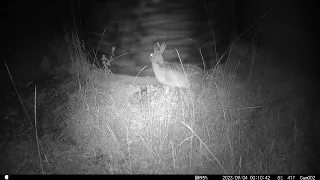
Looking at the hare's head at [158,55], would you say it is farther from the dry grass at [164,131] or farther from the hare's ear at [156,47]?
the dry grass at [164,131]

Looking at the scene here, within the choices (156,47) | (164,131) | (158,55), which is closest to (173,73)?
(158,55)

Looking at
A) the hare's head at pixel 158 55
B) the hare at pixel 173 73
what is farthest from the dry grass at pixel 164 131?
the hare's head at pixel 158 55

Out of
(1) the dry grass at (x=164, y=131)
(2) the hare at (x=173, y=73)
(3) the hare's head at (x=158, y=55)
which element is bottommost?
(1) the dry grass at (x=164, y=131)

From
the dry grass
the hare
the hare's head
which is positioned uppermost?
the hare's head

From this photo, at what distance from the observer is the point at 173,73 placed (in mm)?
3359

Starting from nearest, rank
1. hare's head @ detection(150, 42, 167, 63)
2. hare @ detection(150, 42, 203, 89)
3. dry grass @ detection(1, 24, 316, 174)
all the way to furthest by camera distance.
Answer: dry grass @ detection(1, 24, 316, 174)
hare @ detection(150, 42, 203, 89)
hare's head @ detection(150, 42, 167, 63)

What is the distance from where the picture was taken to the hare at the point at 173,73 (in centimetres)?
337

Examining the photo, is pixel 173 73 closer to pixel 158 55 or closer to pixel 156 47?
pixel 158 55

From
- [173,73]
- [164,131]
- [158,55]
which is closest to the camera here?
[164,131]

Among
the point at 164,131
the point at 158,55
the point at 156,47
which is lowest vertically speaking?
the point at 164,131

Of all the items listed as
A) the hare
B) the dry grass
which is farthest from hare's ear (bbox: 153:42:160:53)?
the dry grass

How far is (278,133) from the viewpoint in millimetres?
2629

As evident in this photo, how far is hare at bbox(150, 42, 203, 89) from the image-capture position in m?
3.37

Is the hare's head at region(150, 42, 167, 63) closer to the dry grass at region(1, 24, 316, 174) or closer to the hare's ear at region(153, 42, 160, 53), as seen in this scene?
the hare's ear at region(153, 42, 160, 53)
